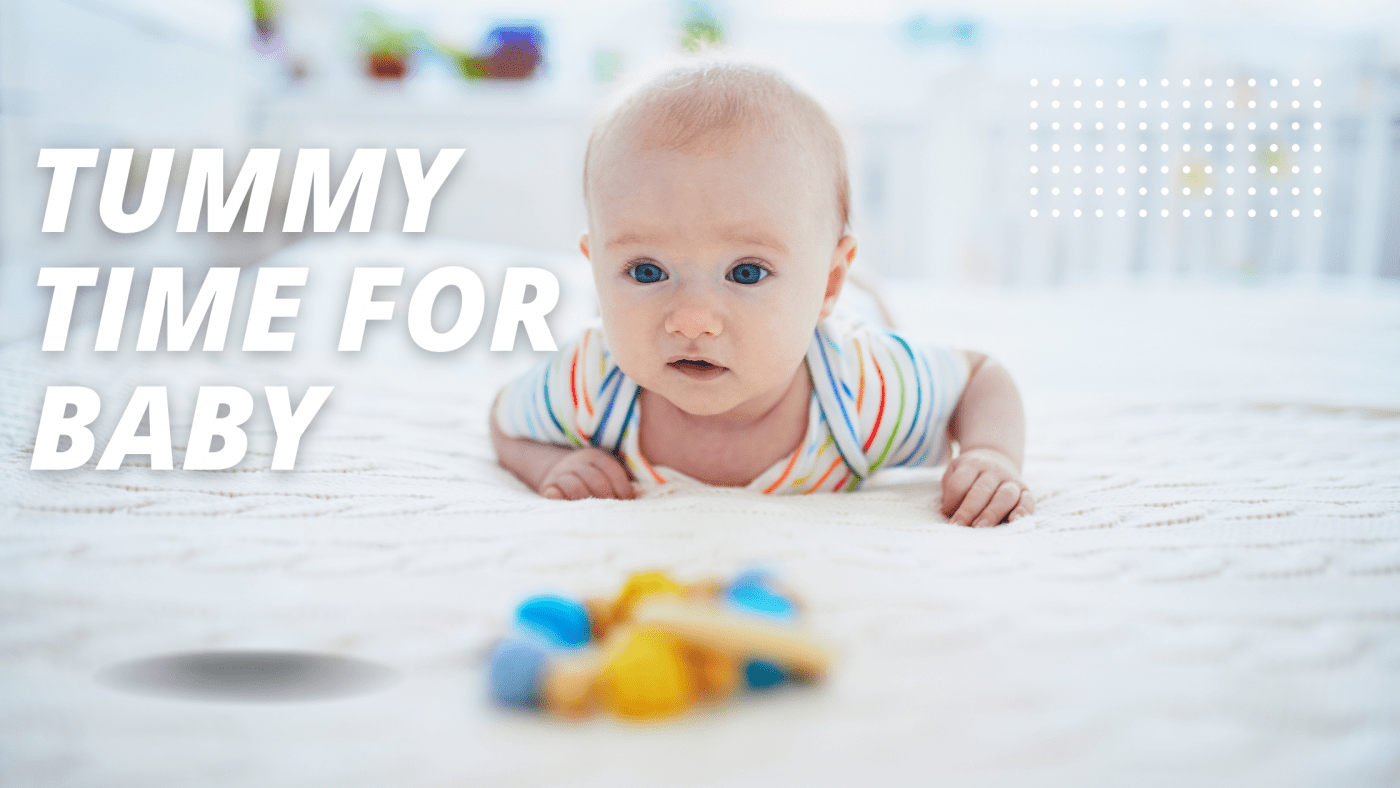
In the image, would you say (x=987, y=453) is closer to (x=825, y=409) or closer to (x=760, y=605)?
(x=825, y=409)

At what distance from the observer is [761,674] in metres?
0.43

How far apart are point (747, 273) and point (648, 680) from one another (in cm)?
42

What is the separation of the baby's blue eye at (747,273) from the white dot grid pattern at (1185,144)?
2310 millimetres

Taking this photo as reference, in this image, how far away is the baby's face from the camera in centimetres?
74

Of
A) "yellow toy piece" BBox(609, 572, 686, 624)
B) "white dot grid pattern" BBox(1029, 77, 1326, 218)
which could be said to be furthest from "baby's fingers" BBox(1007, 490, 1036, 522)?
"white dot grid pattern" BBox(1029, 77, 1326, 218)

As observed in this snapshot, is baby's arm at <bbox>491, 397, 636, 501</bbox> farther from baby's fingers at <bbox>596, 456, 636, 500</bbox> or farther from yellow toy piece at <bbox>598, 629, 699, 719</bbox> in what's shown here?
yellow toy piece at <bbox>598, 629, 699, 719</bbox>

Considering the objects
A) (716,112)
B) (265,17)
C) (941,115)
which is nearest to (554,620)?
(716,112)

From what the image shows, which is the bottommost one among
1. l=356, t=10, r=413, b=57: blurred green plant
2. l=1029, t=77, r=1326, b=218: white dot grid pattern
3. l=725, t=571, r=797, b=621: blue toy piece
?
l=725, t=571, r=797, b=621: blue toy piece

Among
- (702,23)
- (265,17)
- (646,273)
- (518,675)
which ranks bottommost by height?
(518,675)

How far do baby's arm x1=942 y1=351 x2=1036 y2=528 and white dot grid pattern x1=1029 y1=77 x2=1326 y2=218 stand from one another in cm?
209

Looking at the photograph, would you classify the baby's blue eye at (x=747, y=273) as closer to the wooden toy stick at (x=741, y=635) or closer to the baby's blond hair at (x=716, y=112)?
the baby's blond hair at (x=716, y=112)

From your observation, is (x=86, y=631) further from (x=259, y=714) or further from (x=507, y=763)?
(x=507, y=763)

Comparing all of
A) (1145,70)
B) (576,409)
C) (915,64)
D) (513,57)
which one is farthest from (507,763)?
(1145,70)

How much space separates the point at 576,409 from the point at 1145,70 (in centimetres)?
339
